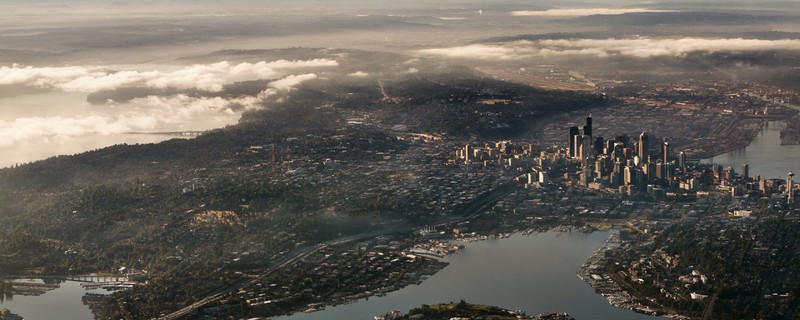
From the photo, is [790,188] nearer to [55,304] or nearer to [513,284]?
[513,284]

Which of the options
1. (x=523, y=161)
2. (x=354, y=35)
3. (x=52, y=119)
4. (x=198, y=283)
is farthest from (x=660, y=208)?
(x=354, y=35)

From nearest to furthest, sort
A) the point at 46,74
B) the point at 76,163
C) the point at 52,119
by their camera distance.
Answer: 1. the point at 76,163
2. the point at 52,119
3. the point at 46,74

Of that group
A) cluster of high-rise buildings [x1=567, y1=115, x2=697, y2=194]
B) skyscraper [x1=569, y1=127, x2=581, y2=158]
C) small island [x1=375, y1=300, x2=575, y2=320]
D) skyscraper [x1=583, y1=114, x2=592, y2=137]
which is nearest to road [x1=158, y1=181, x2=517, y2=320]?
cluster of high-rise buildings [x1=567, y1=115, x2=697, y2=194]

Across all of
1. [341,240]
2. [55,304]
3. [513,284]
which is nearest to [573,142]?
[341,240]

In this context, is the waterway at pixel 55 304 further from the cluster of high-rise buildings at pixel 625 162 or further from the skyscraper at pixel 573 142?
the skyscraper at pixel 573 142

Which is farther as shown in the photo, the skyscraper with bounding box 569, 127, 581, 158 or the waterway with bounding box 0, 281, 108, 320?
the skyscraper with bounding box 569, 127, 581, 158

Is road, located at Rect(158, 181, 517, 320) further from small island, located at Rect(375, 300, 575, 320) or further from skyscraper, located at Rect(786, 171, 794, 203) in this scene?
skyscraper, located at Rect(786, 171, 794, 203)

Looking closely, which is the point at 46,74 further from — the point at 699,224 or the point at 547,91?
the point at 699,224

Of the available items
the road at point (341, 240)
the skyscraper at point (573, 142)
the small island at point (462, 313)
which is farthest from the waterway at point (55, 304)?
the skyscraper at point (573, 142)
